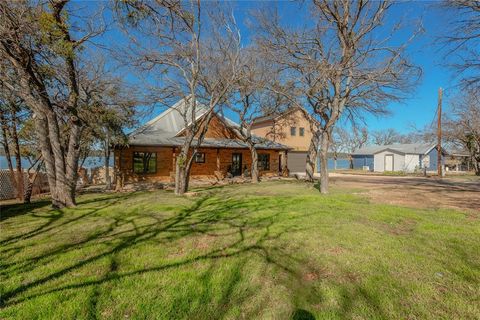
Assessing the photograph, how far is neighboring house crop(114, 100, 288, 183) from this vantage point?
16.5 meters

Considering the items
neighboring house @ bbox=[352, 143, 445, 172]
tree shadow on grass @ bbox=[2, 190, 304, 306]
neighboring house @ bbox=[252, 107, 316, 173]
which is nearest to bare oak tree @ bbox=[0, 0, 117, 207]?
tree shadow on grass @ bbox=[2, 190, 304, 306]

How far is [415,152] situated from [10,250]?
144ft

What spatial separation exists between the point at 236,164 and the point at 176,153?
5569 mm

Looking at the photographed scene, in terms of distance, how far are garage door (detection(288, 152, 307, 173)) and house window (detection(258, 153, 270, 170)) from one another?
9587mm

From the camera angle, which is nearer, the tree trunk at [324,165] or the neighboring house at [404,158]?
the tree trunk at [324,165]

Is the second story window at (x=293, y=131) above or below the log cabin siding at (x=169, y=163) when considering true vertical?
above

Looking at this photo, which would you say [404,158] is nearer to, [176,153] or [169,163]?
[176,153]

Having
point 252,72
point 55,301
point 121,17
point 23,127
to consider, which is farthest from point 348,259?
point 23,127

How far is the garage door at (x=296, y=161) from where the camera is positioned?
103ft

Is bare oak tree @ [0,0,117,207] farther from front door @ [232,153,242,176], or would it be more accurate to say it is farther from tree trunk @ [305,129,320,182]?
tree trunk @ [305,129,320,182]

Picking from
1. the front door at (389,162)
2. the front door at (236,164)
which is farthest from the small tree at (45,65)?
the front door at (389,162)

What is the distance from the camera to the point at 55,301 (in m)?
2.80

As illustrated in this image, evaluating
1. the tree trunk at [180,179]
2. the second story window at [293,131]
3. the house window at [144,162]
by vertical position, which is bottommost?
the tree trunk at [180,179]

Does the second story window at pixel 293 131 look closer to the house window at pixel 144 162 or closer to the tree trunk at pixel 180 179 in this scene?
the house window at pixel 144 162
